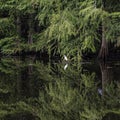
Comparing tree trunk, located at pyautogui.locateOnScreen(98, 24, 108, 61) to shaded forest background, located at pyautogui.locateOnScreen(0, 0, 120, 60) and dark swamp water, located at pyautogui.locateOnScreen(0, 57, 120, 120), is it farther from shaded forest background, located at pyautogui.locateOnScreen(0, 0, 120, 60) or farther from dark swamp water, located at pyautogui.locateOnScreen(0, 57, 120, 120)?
dark swamp water, located at pyautogui.locateOnScreen(0, 57, 120, 120)

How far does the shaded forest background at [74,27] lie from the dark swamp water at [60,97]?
6642 mm

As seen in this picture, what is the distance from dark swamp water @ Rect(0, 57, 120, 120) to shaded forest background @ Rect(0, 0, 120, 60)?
6642mm

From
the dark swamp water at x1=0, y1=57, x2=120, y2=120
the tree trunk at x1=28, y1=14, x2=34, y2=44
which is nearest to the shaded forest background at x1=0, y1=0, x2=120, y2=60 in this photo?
the tree trunk at x1=28, y1=14, x2=34, y2=44

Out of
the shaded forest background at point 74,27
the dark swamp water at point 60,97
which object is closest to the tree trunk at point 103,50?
the shaded forest background at point 74,27

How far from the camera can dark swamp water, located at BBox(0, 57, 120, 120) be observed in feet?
31.3

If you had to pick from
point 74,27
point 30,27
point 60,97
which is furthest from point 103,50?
point 60,97

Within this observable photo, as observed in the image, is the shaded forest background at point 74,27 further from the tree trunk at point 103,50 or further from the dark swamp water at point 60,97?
the dark swamp water at point 60,97

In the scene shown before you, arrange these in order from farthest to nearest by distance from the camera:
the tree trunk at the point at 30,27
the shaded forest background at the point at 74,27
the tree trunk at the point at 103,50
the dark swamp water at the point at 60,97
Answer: the tree trunk at the point at 30,27
the tree trunk at the point at 103,50
the shaded forest background at the point at 74,27
the dark swamp water at the point at 60,97

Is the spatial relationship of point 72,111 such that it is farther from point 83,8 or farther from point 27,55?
point 27,55

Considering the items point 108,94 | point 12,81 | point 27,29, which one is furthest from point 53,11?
point 108,94

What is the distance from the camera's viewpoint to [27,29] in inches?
1240

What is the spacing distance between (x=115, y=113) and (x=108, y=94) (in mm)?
2353

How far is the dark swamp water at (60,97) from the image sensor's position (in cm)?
953

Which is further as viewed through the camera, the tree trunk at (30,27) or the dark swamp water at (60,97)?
the tree trunk at (30,27)
